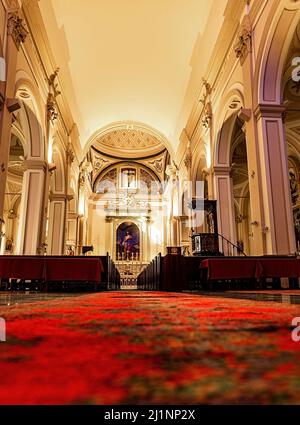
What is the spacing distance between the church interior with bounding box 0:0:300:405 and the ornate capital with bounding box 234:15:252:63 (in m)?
0.02

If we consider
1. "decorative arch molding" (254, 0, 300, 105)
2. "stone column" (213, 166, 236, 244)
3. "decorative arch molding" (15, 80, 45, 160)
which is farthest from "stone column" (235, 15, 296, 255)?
"decorative arch molding" (15, 80, 45, 160)

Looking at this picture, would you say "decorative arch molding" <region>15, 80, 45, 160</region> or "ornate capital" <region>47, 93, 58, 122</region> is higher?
"ornate capital" <region>47, 93, 58, 122</region>

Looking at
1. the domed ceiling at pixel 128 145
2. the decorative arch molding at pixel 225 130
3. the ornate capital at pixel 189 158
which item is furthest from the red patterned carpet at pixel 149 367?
the domed ceiling at pixel 128 145

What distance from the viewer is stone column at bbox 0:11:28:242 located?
5996 millimetres

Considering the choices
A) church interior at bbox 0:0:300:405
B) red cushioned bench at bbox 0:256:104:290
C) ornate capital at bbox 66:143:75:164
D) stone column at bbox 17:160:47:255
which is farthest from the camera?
ornate capital at bbox 66:143:75:164

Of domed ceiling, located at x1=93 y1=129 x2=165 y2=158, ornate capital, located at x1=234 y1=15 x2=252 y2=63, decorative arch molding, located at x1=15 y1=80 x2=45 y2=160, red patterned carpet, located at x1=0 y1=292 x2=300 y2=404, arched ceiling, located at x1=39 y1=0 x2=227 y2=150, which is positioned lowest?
red patterned carpet, located at x1=0 y1=292 x2=300 y2=404

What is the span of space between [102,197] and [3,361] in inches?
796

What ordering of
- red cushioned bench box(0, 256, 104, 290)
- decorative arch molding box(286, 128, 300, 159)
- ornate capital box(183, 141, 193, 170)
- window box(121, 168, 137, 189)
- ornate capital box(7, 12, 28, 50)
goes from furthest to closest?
window box(121, 168, 137, 189)
ornate capital box(183, 141, 193, 170)
decorative arch molding box(286, 128, 300, 159)
ornate capital box(7, 12, 28, 50)
red cushioned bench box(0, 256, 104, 290)

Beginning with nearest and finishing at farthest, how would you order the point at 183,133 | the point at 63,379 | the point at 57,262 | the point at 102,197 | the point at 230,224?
1. the point at 63,379
2. the point at 57,262
3. the point at 230,224
4. the point at 183,133
5. the point at 102,197

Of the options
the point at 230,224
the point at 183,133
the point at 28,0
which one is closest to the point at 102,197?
the point at 183,133

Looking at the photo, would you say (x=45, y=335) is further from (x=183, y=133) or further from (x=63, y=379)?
(x=183, y=133)

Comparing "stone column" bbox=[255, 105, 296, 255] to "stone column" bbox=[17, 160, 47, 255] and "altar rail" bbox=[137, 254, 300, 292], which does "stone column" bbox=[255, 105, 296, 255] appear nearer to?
"altar rail" bbox=[137, 254, 300, 292]

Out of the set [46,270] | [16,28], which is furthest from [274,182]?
[16,28]
